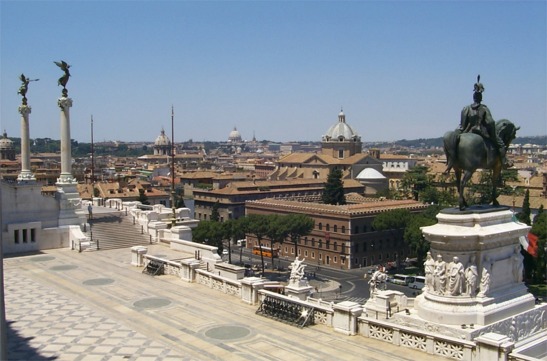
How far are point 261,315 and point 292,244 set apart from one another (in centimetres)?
6831

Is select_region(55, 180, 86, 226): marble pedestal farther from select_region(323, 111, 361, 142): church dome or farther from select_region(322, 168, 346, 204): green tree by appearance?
select_region(323, 111, 361, 142): church dome

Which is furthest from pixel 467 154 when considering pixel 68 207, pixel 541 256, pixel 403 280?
pixel 403 280

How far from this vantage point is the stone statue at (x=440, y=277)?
1822 cm

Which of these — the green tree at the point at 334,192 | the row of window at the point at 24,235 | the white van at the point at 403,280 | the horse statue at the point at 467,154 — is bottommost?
the white van at the point at 403,280

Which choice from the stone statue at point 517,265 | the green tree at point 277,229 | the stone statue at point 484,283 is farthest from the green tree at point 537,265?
the stone statue at point 484,283

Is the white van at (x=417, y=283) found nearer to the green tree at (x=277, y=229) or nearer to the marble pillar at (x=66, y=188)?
the green tree at (x=277, y=229)

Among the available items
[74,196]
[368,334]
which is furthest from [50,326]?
[74,196]

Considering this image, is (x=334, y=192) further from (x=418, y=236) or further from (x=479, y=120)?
(x=479, y=120)

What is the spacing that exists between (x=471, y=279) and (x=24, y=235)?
1056 inches

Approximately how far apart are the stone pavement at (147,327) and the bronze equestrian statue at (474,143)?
6.35m

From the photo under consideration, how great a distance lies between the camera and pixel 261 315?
20812 millimetres

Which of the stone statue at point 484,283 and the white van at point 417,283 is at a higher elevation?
the stone statue at point 484,283

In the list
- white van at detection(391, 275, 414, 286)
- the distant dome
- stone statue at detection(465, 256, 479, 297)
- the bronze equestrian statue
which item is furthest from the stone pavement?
the distant dome

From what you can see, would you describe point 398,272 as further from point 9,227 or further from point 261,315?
point 261,315
